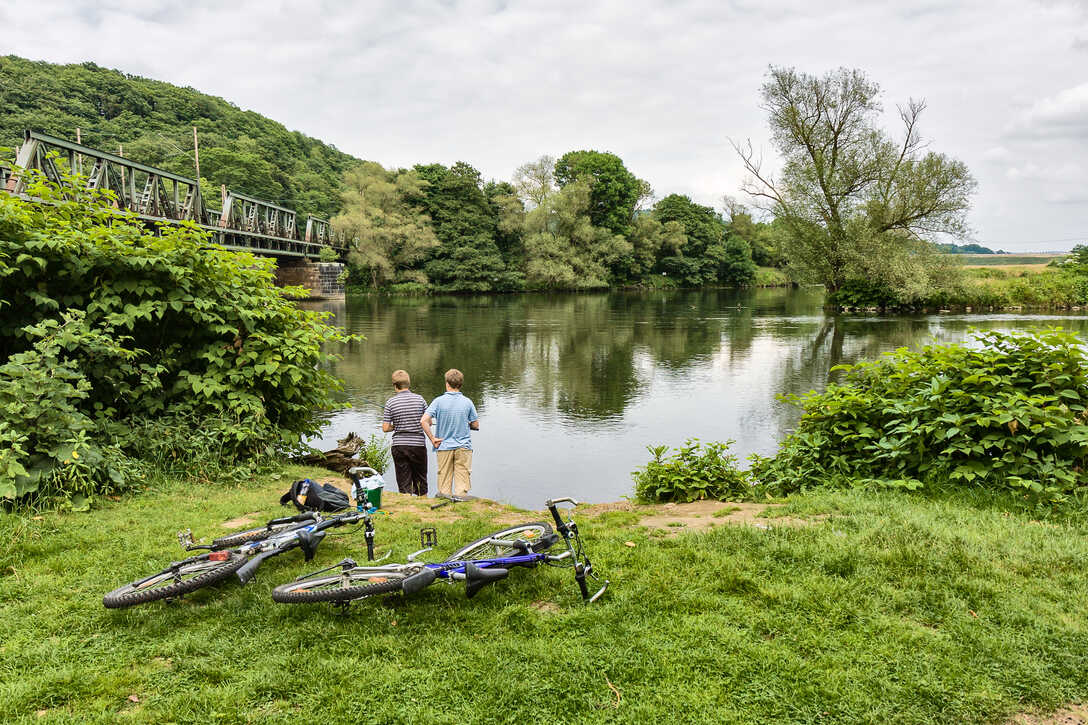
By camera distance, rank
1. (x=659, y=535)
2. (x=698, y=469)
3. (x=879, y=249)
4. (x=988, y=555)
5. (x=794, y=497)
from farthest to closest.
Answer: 1. (x=879, y=249)
2. (x=698, y=469)
3. (x=794, y=497)
4. (x=659, y=535)
5. (x=988, y=555)

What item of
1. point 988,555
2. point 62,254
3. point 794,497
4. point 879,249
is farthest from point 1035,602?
point 879,249

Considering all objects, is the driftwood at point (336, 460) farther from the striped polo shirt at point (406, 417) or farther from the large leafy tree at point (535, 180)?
the large leafy tree at point (535, 180)

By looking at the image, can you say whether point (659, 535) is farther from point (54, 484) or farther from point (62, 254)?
point (62, 254)

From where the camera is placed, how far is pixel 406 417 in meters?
8.64

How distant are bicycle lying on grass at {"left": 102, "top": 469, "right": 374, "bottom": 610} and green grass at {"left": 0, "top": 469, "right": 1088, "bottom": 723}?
0.19 meters

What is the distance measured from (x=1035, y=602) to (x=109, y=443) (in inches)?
346

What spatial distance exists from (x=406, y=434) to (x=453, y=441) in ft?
3.03

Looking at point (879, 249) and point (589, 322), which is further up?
point (879, 249)

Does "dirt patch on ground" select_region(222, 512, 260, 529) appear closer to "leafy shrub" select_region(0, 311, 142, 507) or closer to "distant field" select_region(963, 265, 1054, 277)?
"leafy shrub" select_region(0, 311, 142, 507)

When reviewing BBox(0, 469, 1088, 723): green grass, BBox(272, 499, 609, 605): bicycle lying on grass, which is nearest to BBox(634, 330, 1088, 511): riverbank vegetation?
BBox(0, 469, 1088, 723): green grass

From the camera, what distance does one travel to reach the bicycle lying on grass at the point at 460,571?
12.0ft

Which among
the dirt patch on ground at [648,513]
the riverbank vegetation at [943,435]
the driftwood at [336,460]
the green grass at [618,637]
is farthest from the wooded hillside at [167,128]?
the green grass at [618,637]

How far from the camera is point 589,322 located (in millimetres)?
→ 37812

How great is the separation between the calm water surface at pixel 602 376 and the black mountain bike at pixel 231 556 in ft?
16.7
